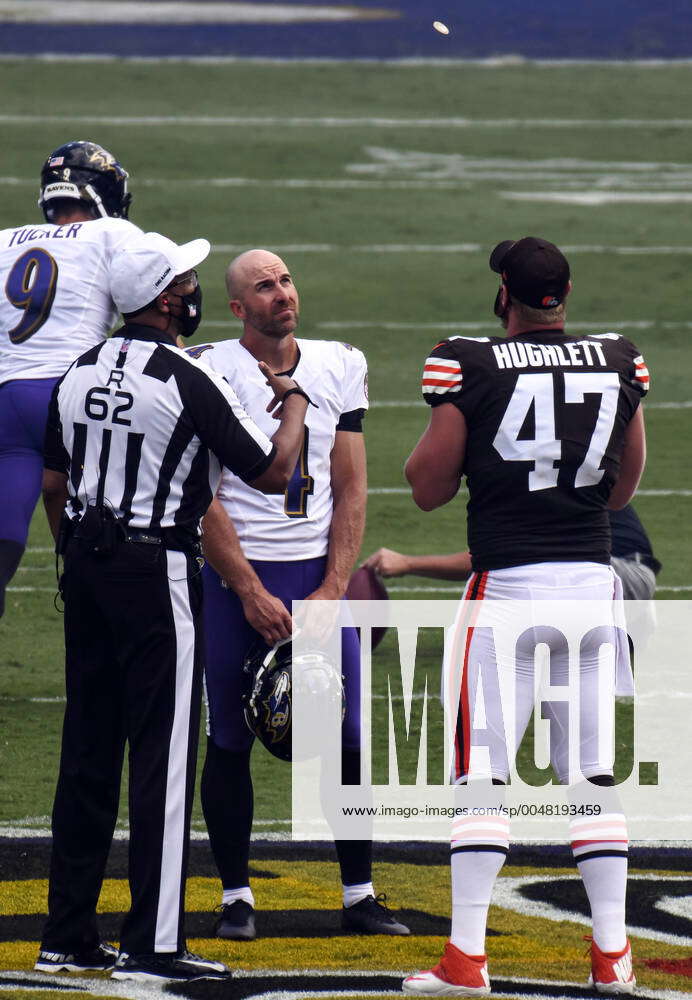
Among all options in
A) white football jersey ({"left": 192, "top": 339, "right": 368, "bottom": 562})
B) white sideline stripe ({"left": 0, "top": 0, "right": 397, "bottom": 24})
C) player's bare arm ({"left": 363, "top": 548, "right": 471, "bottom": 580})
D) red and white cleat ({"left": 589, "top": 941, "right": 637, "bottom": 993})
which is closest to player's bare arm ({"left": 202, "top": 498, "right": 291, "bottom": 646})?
white football jersey ({"left": 192, "top": 339, "right": 368, "bottom": 562})

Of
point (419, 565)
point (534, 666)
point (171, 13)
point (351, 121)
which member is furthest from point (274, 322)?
point (171, 13)

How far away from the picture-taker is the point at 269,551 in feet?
17.3

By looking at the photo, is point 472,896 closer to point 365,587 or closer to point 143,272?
point 143,272

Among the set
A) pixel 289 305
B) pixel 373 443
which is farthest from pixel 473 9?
pixel 289 305

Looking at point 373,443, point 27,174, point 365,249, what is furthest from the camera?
point 27,174

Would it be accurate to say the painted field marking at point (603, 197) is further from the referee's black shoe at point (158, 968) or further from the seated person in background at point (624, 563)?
the referee's black shoe at point (158, 968)

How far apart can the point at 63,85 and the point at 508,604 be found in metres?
20.5

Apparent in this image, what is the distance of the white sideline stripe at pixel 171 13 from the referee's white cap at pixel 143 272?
83.1 feet

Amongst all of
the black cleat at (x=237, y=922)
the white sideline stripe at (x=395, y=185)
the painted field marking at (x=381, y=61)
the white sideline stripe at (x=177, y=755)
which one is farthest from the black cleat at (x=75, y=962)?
the painted field marking at (x=381, y=61)

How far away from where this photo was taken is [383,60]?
1051 inches

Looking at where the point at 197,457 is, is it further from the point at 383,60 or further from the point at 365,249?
the point at 383,60

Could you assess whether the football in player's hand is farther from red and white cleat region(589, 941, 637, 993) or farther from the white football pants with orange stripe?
red and white cleat region(589, 941, 637, 993)

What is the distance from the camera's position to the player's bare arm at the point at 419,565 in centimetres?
702

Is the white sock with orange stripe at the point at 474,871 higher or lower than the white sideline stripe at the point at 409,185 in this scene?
lower
